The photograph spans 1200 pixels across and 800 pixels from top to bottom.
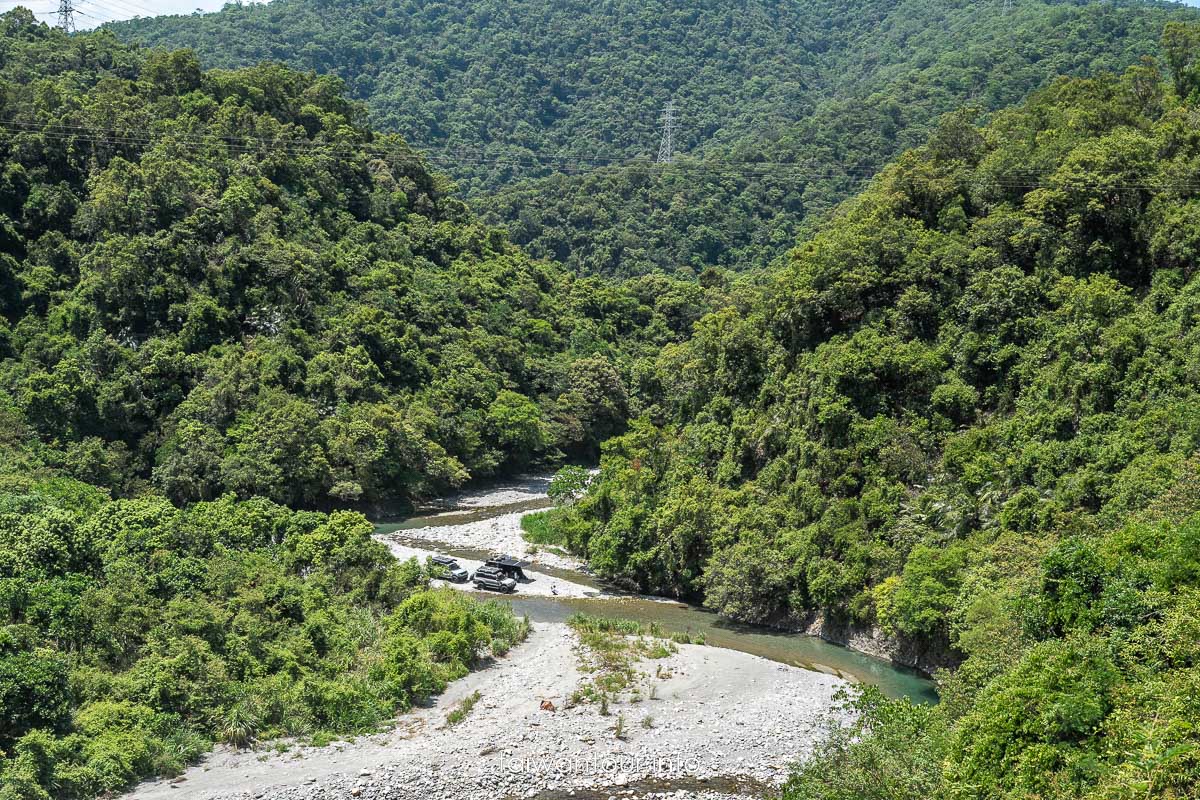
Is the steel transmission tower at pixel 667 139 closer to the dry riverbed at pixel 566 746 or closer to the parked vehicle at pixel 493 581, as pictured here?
the parked vehicle at pixel 493 581

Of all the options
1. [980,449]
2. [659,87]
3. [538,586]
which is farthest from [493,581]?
[659,87]

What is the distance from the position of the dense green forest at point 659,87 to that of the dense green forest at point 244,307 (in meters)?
35.5

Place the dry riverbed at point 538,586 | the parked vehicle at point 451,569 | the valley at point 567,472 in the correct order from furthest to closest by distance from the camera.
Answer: the parked vehicle at point 451,569, the dry riverbed at point 538,586, the valley at point 567,472

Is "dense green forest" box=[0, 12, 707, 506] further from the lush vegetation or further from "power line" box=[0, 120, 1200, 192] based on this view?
the lush vegetation

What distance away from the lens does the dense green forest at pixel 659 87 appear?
4473 inches

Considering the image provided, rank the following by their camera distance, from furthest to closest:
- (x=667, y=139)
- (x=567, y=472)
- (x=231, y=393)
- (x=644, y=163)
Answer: (x=667, y=139)
(x=644, y=163)
(x=231, y=393)
(x=567, y=472)

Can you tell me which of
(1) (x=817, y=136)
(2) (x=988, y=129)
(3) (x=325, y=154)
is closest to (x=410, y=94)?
(1) (x=817, y=136)

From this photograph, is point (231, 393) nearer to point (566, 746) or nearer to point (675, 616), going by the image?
point (675, 616)

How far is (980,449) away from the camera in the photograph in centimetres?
3772

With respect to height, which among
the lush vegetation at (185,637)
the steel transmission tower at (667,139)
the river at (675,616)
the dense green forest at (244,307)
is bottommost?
the river at (675,616)

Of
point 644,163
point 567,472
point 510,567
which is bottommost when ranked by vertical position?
point 510,567

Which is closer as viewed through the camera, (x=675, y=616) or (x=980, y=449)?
(x=980, y=449)

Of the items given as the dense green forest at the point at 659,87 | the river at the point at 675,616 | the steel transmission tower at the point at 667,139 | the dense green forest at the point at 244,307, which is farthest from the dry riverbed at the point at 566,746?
the steel transmission tower at the point at 667,139

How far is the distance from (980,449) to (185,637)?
28.7 meters
